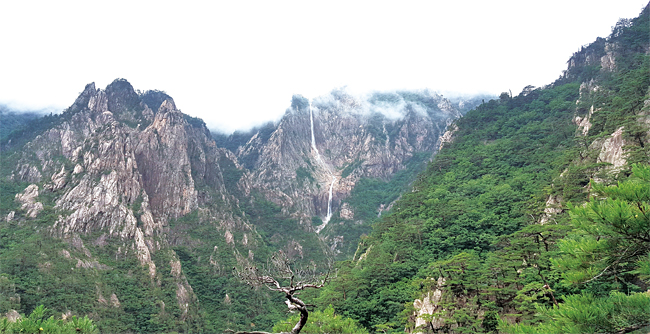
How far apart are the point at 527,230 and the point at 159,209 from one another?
314 feet

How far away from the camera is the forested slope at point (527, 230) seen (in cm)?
919

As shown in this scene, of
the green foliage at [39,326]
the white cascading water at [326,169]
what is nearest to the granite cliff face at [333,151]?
the white cascading water at [326,169]

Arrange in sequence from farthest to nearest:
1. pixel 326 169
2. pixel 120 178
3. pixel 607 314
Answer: pixel 326 169 → pixel 120 178 → pixel 607 314

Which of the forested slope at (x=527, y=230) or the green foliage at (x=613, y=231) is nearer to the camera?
the green foliage at (x=613, y=231)

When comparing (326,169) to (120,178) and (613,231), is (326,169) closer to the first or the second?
(120,178)

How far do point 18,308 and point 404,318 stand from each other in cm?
5534

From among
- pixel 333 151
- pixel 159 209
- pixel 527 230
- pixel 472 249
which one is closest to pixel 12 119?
pixel 159 209

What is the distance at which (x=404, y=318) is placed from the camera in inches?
1169

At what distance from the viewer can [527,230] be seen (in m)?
27.0

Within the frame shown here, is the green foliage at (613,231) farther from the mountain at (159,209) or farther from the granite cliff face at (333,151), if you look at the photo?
the granite cliff face at (333,151)

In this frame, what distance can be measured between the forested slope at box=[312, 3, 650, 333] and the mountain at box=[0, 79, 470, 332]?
41585 mm

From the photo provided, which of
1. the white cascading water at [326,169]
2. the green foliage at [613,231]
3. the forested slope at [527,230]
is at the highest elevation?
the green foliage at [613,231]

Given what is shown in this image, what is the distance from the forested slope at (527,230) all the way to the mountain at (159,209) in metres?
41.6

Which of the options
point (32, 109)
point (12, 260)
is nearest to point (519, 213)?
point (12, 260)
